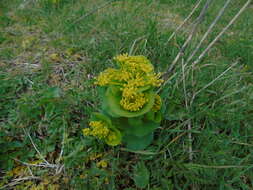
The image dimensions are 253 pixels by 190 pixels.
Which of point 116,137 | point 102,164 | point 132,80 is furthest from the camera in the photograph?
point 102,164

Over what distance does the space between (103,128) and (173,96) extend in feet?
1.85

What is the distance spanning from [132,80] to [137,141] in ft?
1.18

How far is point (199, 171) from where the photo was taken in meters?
1.18

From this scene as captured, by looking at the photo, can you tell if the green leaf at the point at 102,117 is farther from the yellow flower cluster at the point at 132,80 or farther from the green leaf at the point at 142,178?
the green leaf at the point at 142,178

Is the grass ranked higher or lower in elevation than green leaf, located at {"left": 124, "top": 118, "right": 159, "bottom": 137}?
lower

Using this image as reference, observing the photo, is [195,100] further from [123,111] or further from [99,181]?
[99,181]

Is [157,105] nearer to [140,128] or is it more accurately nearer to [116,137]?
[140,128]

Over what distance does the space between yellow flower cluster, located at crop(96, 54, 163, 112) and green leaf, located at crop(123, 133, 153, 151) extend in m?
0.23

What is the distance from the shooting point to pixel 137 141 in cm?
121

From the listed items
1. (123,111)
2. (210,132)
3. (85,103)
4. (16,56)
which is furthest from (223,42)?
(16,56)

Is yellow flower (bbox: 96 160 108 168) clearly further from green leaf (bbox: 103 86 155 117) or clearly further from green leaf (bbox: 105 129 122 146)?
green leaf (bbox: 103 86 155 117)

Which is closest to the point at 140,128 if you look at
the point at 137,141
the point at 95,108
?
the point at 137,141

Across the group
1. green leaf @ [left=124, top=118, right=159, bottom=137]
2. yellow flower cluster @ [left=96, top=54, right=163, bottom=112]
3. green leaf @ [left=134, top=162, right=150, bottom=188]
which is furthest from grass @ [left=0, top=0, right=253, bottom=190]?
yellow flower cluster @ [left=96, top=54, right=163, bottom=112]

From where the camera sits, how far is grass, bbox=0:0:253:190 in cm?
119
